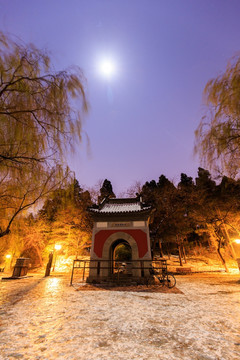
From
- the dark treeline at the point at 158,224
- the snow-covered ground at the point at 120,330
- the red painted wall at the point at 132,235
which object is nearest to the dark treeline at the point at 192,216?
the dark treeline at the point at 158,224

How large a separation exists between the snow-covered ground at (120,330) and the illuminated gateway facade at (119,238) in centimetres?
536

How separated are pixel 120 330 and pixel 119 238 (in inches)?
314

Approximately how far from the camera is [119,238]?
11.4 m

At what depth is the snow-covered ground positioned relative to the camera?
103 inches

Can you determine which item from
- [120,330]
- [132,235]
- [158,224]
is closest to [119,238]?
[132,235]

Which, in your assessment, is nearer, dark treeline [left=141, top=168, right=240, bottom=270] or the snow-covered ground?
the snow-covered ground

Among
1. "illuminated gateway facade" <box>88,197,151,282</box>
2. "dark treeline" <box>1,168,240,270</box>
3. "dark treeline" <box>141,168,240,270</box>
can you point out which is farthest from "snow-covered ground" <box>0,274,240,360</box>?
"dark treeline" <box>141,168,240,270</box>

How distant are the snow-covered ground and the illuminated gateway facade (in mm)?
5360

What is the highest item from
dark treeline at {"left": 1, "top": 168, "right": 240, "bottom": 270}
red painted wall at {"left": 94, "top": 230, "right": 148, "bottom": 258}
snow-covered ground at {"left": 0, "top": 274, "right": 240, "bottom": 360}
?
dark treeline at {"left": 1, "top": 168, "right": 240, "bottom": 270}

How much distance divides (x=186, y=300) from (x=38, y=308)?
522cm

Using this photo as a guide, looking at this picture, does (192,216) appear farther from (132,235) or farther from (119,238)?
(119,238)

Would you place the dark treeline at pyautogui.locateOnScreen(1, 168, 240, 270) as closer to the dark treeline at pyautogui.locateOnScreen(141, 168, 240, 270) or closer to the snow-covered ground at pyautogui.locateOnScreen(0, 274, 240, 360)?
the dark treeline at pyautogui.locateOnScreen(141, 168, 240, 270)

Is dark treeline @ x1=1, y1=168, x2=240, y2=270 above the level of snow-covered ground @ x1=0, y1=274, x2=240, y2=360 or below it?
above

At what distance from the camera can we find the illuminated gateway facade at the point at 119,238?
420 inches
